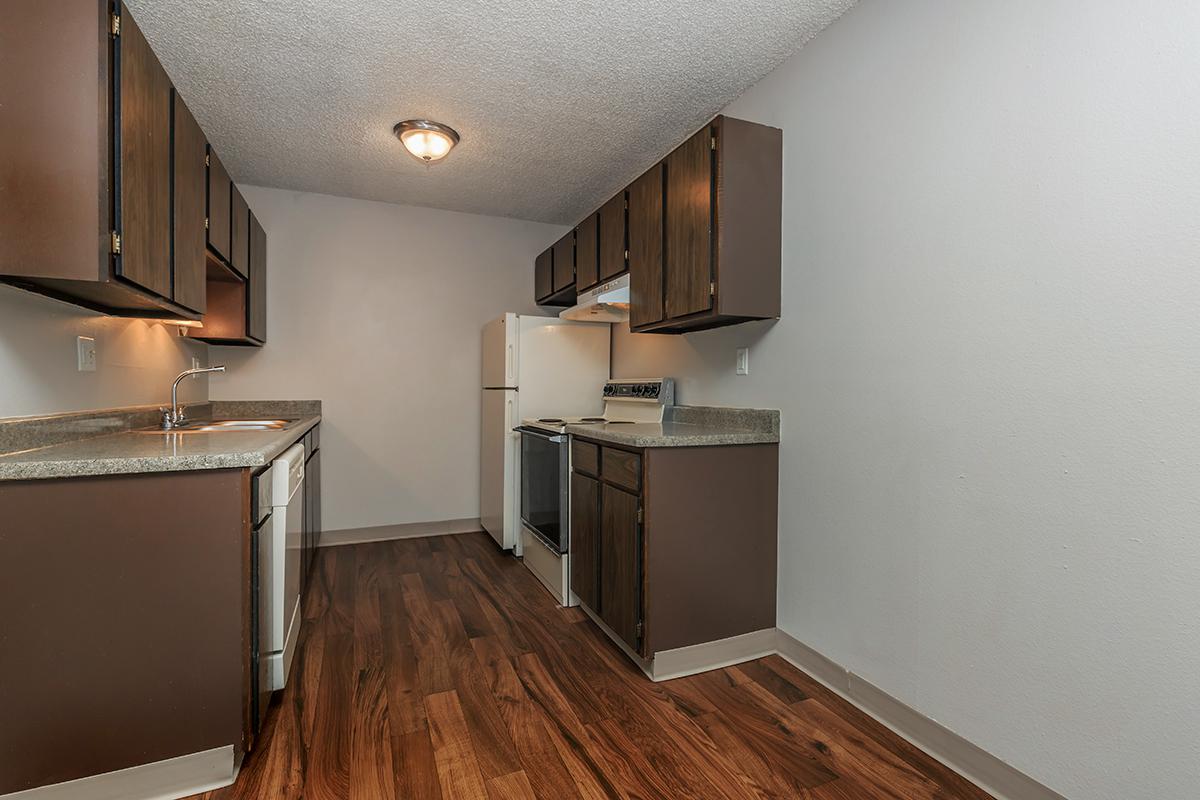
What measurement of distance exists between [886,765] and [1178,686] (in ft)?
2.38

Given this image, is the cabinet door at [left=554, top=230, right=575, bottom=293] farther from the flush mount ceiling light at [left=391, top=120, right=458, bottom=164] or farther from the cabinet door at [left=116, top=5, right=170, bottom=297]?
the cabinet door at [left=116, top=5, right=170, bottom=297]

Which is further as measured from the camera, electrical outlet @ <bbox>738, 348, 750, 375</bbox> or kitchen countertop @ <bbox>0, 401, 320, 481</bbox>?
electrical outlet @ <bbox>738, 348, 750, 375</bbox>

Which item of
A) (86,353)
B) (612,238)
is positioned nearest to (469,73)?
(612,238)

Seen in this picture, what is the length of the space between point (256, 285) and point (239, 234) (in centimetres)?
49

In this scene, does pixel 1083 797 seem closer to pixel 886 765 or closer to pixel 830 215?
pixel 886 765

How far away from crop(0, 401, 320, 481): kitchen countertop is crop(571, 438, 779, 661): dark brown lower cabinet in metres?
1.21

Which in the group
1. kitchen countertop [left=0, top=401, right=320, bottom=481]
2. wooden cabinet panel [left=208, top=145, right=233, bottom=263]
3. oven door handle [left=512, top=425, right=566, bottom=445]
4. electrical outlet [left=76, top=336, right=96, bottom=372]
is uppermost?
wooden cabinet panel [left=208, top=145, right=233, bottom=263]

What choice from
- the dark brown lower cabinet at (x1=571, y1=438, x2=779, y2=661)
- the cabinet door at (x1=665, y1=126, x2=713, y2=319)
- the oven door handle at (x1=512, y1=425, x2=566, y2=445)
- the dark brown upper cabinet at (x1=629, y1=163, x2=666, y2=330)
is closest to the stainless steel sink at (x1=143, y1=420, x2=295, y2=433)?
the oven door handle at (x1=512, y1=425, x2=566, y2=445)

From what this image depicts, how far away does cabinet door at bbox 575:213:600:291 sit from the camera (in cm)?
312

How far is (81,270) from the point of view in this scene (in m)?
1.34

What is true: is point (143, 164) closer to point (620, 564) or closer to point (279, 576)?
point (279, 576)

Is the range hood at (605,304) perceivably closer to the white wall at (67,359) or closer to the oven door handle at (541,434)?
the oven door handle at (541,434)

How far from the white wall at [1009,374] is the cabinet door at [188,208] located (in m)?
2.19

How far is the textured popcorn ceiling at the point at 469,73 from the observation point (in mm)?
1920
